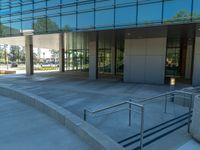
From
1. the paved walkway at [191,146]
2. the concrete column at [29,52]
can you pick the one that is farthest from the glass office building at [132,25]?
the paved walkway at [191,146]

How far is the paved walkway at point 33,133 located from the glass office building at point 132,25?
9.71 m

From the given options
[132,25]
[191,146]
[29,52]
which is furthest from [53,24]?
[191,146]

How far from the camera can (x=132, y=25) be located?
1437 cm

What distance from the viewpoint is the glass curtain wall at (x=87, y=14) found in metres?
13.0

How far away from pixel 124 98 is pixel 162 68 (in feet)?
22.1

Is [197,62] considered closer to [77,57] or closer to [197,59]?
[197,59]

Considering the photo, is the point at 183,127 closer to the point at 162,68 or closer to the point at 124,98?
the point at 124,98

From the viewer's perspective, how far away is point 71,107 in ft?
28.7

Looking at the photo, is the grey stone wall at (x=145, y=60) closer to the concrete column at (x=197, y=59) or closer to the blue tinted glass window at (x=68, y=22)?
the concrete column at (x=197, y=59)

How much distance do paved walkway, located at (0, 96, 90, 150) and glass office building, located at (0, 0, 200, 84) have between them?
31.9 feet

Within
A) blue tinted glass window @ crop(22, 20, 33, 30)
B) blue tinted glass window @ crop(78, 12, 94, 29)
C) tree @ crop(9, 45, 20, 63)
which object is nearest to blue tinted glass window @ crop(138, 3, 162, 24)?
blue tinted glass window @ crop(78, 12, 94, 29)

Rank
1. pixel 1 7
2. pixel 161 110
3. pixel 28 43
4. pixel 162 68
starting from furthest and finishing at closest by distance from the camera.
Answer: pixel 28 43 < pixel 1 7 < pixel 162 68 < pixel 161 110

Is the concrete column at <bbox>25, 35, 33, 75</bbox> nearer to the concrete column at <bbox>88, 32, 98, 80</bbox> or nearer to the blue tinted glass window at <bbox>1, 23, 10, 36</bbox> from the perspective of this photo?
the blue tinted glass window at <bbox>1, 23, 10, 36</bbox>

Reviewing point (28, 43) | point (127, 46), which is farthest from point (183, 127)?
point (28, 43)
